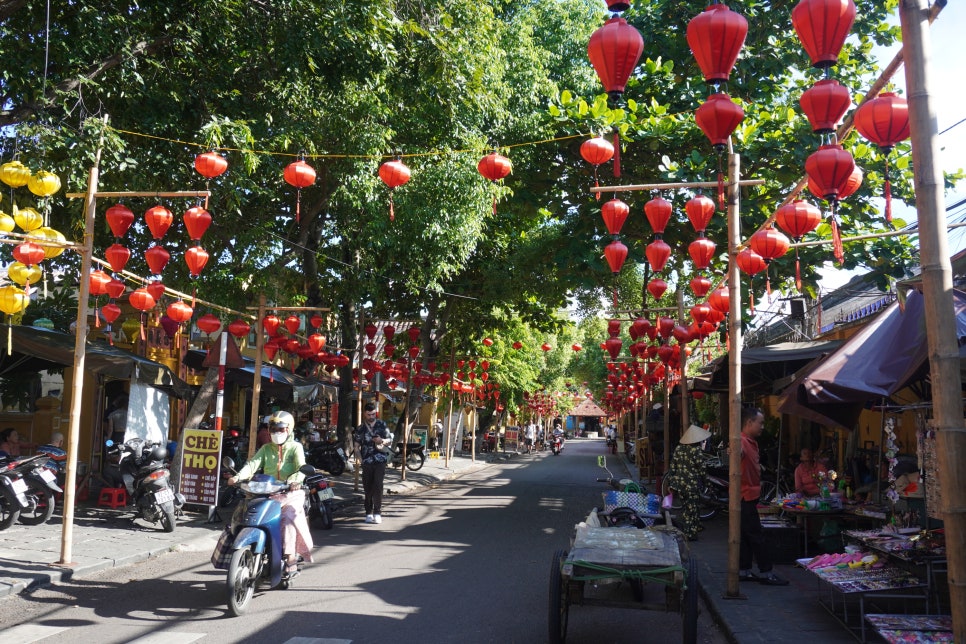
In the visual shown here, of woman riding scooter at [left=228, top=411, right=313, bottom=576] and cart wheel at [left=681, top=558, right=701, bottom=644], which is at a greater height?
woman riding scooter at [left=228, top=411, right=313, bottom=576]

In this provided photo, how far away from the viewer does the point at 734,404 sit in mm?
8000

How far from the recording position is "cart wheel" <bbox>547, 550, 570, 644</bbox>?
18.8ft

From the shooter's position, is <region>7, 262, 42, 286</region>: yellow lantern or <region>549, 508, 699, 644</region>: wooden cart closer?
<region>549, 508, 699, 644</region>: wooden cart

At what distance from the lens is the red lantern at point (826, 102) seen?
15.5 feet

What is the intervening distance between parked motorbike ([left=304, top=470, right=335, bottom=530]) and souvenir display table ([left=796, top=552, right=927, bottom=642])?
24.1ft

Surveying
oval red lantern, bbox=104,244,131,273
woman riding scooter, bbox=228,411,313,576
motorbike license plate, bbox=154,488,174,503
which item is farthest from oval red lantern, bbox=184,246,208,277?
woman riding scooter, bbox=228,411,313,576

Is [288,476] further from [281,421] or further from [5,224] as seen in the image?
[5,224]

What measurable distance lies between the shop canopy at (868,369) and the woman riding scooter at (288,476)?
5.29 m

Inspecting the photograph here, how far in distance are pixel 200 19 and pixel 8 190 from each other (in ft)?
13.1

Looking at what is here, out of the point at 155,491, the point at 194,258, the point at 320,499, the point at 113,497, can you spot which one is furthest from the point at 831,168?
the point at 113,497

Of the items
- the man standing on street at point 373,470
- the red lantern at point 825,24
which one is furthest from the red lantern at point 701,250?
the man standing on street at point 373,470

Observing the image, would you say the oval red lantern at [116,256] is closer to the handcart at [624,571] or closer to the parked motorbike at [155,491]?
the parked motorbike at [155,491]

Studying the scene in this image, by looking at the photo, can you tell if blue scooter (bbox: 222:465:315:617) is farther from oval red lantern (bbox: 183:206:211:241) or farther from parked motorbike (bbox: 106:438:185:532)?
parked motorbike (bbox: 106:438:185:532)

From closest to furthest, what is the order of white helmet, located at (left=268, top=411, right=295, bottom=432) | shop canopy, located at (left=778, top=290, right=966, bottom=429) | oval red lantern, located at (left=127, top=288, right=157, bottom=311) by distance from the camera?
shop canopy, located at (left=778, top=290, right=966, bottom=429)
white helmet, located at (left=268, top=411, right=295, bottom=432)
oval red lantern, located at (left=127, top=288, right=157, bottom=311)
